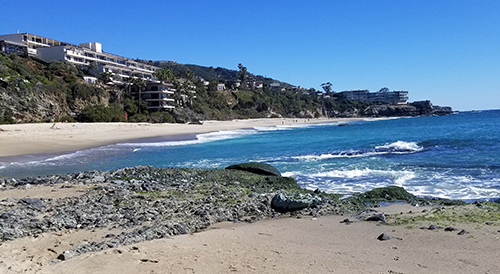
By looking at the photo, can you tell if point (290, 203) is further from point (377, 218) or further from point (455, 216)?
point (455, 216)

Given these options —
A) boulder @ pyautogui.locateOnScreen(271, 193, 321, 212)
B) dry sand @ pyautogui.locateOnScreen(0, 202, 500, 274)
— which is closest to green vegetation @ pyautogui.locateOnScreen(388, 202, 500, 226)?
dry sand @ pyautogui.locateOnScreen(0, 202, 500, 274)

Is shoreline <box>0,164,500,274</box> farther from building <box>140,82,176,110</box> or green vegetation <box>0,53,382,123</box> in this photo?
building <box>140,82,176,110</box>

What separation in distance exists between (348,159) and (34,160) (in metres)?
19.0

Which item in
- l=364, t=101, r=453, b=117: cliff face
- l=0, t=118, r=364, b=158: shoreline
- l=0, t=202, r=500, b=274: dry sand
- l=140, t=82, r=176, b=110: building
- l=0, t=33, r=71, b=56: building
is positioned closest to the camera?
l=0, t=202, r=500, b=274: dry sand

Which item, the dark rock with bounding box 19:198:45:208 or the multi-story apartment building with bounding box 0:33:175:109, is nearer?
the dark rock with bounding box 19:198:45:208

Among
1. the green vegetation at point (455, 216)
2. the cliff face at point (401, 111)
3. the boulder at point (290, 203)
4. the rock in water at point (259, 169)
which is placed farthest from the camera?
the cliff face at point (401, 111)

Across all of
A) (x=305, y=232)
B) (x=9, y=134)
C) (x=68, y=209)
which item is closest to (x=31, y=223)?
(x=68, y=209)

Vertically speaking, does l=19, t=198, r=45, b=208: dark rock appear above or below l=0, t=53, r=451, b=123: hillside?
below

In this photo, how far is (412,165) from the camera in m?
17.5

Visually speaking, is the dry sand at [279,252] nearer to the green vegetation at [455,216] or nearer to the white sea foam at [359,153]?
the green vegetation at [455,216]

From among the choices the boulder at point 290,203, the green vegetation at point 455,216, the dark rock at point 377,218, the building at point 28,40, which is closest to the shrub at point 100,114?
the building at point 28,40

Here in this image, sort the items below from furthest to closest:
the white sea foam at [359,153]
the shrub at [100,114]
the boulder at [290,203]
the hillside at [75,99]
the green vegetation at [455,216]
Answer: the shrub at [100,114]
the hillside at [75,99]
the white sea foam at [359,153]
the boulder at [290,203]
the green vegetation at [455,216]

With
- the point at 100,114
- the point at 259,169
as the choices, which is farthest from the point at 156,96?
the point at 259,169

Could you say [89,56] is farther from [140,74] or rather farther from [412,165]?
[412,165]
